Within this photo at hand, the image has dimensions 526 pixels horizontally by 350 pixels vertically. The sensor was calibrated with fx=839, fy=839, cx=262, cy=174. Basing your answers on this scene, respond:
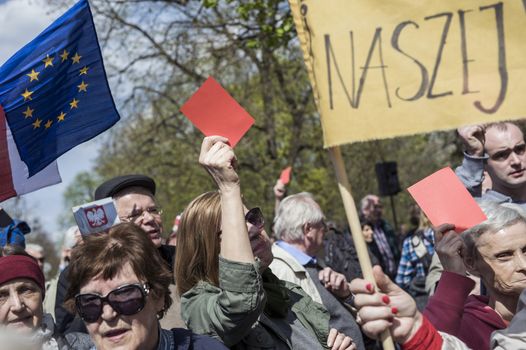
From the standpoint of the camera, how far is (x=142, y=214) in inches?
193

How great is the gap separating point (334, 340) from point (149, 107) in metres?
15.0

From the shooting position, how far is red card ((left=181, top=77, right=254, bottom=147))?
3270 millimetres

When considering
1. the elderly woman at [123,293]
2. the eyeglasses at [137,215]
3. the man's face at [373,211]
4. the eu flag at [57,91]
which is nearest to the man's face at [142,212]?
the eyeglasses at [137,215]

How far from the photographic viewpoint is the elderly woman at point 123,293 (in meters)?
2.97

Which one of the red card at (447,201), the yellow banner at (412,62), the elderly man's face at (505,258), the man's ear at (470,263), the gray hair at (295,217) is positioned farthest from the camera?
the gray hair at (295,217)

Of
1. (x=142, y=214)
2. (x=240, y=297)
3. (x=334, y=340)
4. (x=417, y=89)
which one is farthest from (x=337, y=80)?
(x=142, y=214)

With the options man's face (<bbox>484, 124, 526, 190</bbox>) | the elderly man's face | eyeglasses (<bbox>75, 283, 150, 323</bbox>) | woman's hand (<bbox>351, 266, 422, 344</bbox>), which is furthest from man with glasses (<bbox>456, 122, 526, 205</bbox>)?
eyeglasses (<bbox>75, 283, 150, 323</bbox>)

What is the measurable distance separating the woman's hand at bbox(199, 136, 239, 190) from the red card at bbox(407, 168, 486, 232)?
0.66 m

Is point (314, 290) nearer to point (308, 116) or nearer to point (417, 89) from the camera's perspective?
point (417, 89)

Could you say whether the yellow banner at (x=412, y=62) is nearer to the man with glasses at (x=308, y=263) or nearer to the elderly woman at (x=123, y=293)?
the elderly woman at (x=123, y=293)

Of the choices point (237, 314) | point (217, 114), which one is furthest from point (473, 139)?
point (237, 314)

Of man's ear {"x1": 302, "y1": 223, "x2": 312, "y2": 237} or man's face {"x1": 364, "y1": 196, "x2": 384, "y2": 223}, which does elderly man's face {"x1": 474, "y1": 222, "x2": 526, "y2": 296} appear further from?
man's face {"x1": 364, "y1": 196, "x2": 384, "y2": 223}

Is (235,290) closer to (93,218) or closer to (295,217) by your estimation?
(93,218)

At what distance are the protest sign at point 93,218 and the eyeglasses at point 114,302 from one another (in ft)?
4.48
